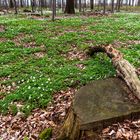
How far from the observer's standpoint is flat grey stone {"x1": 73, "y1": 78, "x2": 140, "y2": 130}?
5422 millimetres

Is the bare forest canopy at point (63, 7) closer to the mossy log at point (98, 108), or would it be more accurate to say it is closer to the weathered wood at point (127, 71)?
the weathered wood at point (127, 71)

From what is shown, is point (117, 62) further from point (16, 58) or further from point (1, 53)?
point (1, 53)

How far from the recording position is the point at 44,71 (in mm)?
10336

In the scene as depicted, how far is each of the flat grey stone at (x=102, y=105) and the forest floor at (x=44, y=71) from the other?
65 centimetres

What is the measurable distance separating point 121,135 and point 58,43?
9153 millimetres

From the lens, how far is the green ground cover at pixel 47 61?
341 inches

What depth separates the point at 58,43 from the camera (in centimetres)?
1446

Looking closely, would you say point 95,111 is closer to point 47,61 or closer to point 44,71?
point 44,71

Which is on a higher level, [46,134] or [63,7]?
[63,7]

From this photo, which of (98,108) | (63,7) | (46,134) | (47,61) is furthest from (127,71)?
(63,7)

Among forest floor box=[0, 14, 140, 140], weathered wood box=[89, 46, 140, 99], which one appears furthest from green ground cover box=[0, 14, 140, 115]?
weathered wood box=[89, 46, 140, 99]

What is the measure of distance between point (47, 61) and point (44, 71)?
1.35m

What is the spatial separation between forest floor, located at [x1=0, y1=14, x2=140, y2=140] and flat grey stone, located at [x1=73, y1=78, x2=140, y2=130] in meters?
0.65

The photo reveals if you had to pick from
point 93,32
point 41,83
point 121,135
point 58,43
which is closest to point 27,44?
point 58,43
